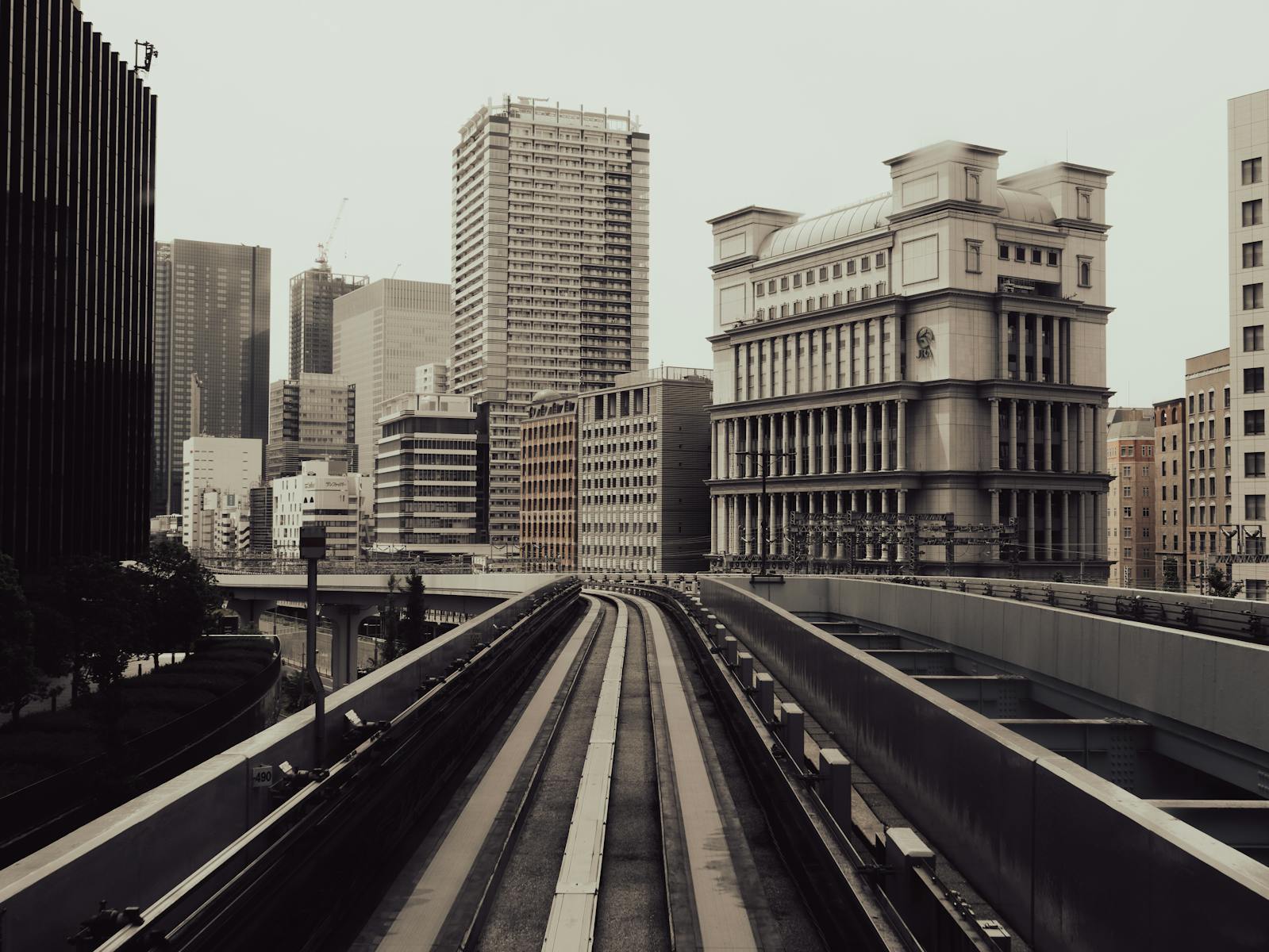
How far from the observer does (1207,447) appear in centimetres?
14275

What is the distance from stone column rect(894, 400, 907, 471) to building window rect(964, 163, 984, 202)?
82.9 ft

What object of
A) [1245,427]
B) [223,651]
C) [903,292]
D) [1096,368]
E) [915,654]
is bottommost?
[223,651]

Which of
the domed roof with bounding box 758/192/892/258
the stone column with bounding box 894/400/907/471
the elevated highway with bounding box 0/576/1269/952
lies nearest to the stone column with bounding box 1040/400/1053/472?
the stone column with bounding box 894/400/907/471

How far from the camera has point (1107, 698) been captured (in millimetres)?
23875

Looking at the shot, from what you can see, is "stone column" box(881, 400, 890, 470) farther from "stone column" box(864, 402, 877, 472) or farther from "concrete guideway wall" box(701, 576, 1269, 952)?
"concrete guideway wall" box(701, 576, 1269, 952)

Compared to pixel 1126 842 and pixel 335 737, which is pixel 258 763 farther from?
pixel 1126 842

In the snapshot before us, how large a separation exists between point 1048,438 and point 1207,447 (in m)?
25.1

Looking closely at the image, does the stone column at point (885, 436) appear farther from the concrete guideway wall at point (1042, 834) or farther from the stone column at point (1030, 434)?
the concrete guideway wall at point (1042, 834)

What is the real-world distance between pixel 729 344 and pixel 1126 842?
15265 cm

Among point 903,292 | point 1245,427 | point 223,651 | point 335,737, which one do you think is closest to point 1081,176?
point 903,292

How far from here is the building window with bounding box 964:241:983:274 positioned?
12975 centimetres

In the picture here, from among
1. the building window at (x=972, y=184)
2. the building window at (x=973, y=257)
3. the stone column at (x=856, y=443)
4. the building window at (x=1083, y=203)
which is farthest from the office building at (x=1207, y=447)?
the stone column at (x=856, y=443)

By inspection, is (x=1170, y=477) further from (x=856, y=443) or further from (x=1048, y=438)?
(x=856, y=443)

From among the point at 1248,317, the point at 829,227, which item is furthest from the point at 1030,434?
the point at 1248,317
